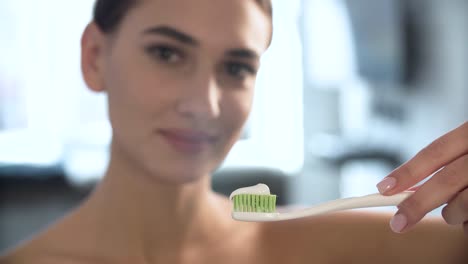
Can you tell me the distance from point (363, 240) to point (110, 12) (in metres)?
0.35

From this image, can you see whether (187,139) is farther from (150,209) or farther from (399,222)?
(399,222)

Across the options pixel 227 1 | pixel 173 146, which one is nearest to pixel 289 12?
pixel 227 1

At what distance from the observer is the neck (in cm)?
51

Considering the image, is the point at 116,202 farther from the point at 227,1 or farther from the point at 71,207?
the point at 227,1

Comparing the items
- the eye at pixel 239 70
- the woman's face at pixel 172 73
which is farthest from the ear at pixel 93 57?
the eye at pixel 239 70

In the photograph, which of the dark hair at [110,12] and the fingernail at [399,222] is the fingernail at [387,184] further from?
the dark hair at [110,12]

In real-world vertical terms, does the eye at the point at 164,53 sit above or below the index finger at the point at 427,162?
above

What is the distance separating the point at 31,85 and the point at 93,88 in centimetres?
7

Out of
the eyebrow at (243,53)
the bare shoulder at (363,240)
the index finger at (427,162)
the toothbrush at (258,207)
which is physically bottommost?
the bare shoulder at (363,240)

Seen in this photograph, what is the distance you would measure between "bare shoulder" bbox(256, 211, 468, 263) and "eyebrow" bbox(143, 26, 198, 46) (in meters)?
0.20

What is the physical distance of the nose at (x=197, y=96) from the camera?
1.62ft

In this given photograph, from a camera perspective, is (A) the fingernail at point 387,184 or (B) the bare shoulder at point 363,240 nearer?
→ (A) the fingernail at point 387,184

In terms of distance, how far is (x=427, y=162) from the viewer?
439mm

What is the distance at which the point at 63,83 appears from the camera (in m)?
0.52
